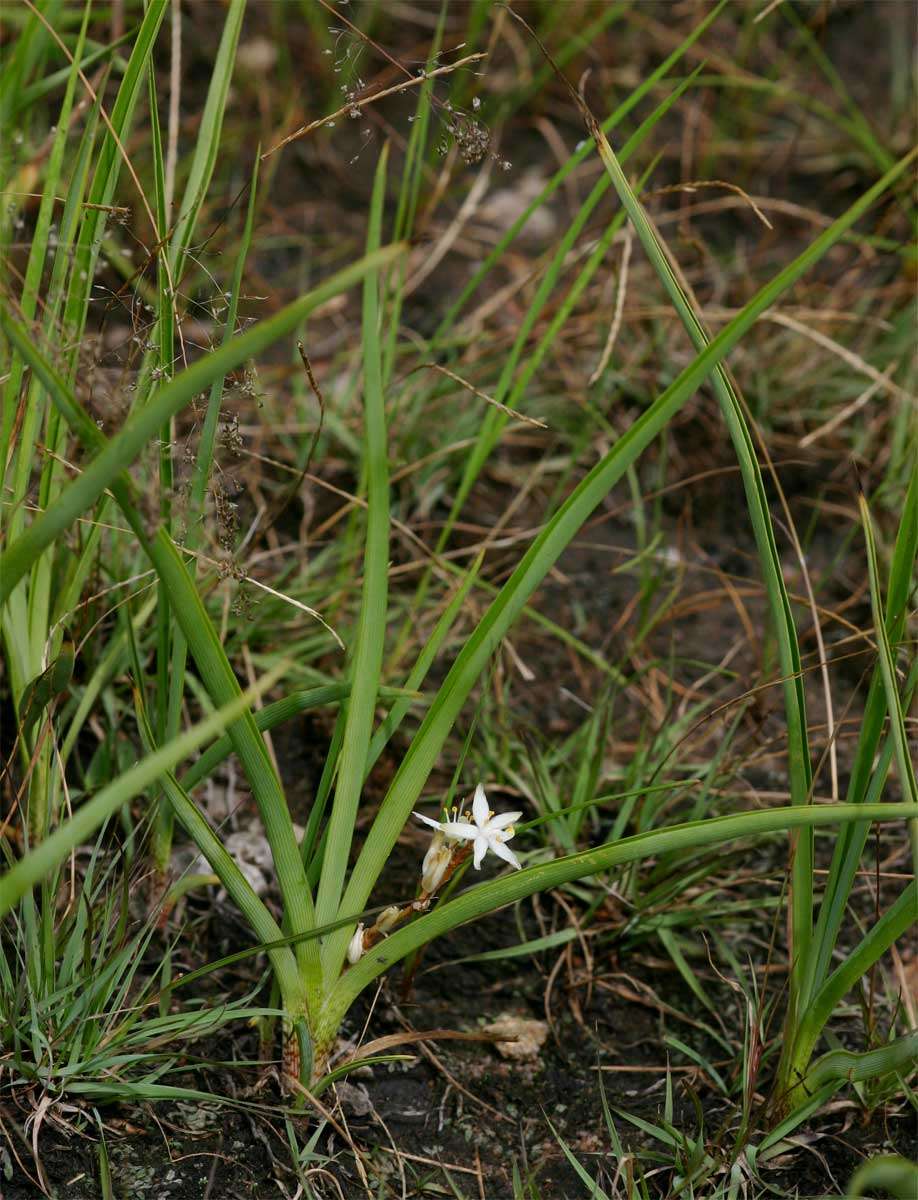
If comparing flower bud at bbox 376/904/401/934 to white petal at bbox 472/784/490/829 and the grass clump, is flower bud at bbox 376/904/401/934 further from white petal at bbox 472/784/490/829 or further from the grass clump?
white petal at bbox 472/784/490/829

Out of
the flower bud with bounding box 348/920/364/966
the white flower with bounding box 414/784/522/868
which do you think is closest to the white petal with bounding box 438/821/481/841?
the white flower with bounding box 414/784/522/868

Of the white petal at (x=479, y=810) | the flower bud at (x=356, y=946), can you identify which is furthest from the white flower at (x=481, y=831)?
the flower bud at (x=356, y=946)

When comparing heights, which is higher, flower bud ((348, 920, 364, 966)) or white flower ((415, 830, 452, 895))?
white flower ((415, 830, 452, 895))

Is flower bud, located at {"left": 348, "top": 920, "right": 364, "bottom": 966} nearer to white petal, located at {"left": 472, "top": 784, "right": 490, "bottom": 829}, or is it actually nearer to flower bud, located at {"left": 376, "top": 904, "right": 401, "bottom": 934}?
flower bud, located at {"left": 376, "top": 904, "right": 401, "bottom": 934}

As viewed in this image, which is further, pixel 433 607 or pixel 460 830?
pixel 433 607

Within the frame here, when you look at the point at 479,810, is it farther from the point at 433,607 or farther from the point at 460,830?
the point at 433,607

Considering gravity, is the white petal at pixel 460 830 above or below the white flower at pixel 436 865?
above

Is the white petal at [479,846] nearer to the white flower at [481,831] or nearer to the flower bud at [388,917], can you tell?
the white flower at [481,831]

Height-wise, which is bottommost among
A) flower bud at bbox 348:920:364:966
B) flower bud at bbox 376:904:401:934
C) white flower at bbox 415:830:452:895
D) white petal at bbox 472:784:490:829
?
flower bud at bbox 348:920:364:966

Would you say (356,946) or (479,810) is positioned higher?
(479,810)

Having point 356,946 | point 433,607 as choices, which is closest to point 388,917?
point 356,946

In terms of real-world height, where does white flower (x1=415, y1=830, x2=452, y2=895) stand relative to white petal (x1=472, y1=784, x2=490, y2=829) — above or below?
below

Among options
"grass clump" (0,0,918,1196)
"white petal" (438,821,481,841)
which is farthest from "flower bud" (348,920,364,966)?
"white petal" (438,821,481,841)
